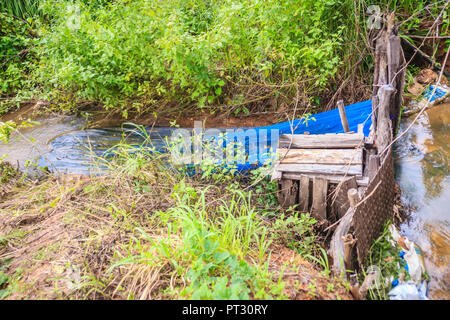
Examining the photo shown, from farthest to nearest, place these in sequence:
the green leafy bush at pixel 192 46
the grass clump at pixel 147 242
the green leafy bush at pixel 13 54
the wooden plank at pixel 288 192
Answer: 1. the green leafy bush at pixel 13 54
2. the green leafy bush at pixel 192 46
3. the wooden plank at pixel 288 192
4. the grass clump at pixel 147 242

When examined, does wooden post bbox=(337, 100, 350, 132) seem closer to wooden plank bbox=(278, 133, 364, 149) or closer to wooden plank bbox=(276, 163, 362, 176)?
wooden plank bbox=(278, 133, 364, 149)

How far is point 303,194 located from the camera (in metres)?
2.89

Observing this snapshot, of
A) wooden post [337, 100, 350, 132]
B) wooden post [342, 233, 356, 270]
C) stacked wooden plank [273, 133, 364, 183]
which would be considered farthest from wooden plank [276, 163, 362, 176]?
wooden post [337, 100, 350, 132]

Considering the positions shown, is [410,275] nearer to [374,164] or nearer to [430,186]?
[374,164]

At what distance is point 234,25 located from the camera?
13.4 ft

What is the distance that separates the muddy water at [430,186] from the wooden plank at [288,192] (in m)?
1.29

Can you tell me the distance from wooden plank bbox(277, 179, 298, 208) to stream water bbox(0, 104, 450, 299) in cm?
130

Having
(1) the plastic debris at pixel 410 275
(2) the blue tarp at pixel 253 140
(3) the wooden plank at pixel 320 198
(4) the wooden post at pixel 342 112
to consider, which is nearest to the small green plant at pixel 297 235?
(3) the wooden plank at pixel 320 198

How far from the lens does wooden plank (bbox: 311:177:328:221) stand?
275cm

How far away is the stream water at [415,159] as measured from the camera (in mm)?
2885

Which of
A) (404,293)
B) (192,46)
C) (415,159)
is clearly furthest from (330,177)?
(192,46)

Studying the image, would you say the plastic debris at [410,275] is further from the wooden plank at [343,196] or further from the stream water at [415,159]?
the wooden plank at [343,196]
